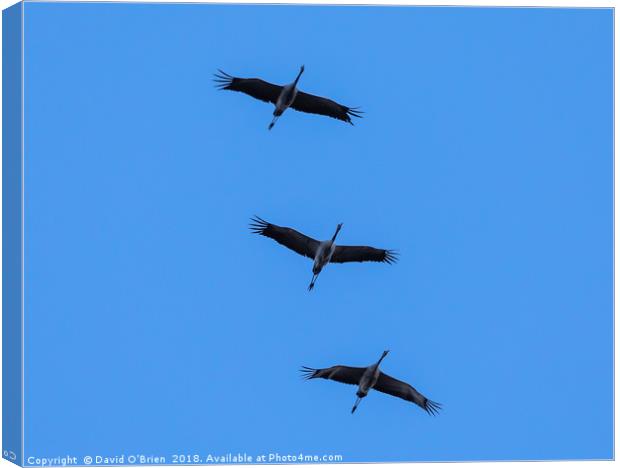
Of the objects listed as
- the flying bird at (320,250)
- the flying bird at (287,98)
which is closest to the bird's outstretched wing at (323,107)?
the flying bird at (287,98)

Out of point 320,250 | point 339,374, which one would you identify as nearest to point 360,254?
point 320,250

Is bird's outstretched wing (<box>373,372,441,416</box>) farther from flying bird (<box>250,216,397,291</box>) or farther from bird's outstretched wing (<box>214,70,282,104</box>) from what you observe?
bird's outstretched wing (<box>214,70,282,104</box>)

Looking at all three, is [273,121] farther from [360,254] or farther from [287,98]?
[360,254]

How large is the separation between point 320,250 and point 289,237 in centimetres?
40

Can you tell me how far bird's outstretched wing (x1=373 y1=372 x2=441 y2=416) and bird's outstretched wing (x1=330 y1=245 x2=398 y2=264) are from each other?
1.28 meters

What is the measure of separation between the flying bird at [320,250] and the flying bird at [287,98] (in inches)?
45.3

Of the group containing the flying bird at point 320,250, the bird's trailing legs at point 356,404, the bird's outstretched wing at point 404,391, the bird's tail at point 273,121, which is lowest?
the bird's trailing legs at point 356,404

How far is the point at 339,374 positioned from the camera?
18.8 metres

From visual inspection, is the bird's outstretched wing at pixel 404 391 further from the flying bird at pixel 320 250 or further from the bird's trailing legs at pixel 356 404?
the flying bird at pixel 320 250

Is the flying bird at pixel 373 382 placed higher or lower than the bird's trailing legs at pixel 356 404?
higher

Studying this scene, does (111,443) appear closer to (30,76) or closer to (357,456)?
(357,456)

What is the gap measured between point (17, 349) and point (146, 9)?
386cm

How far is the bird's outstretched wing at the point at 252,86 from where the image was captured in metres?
18.5

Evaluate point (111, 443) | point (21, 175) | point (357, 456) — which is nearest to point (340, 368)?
point (357, 456)
